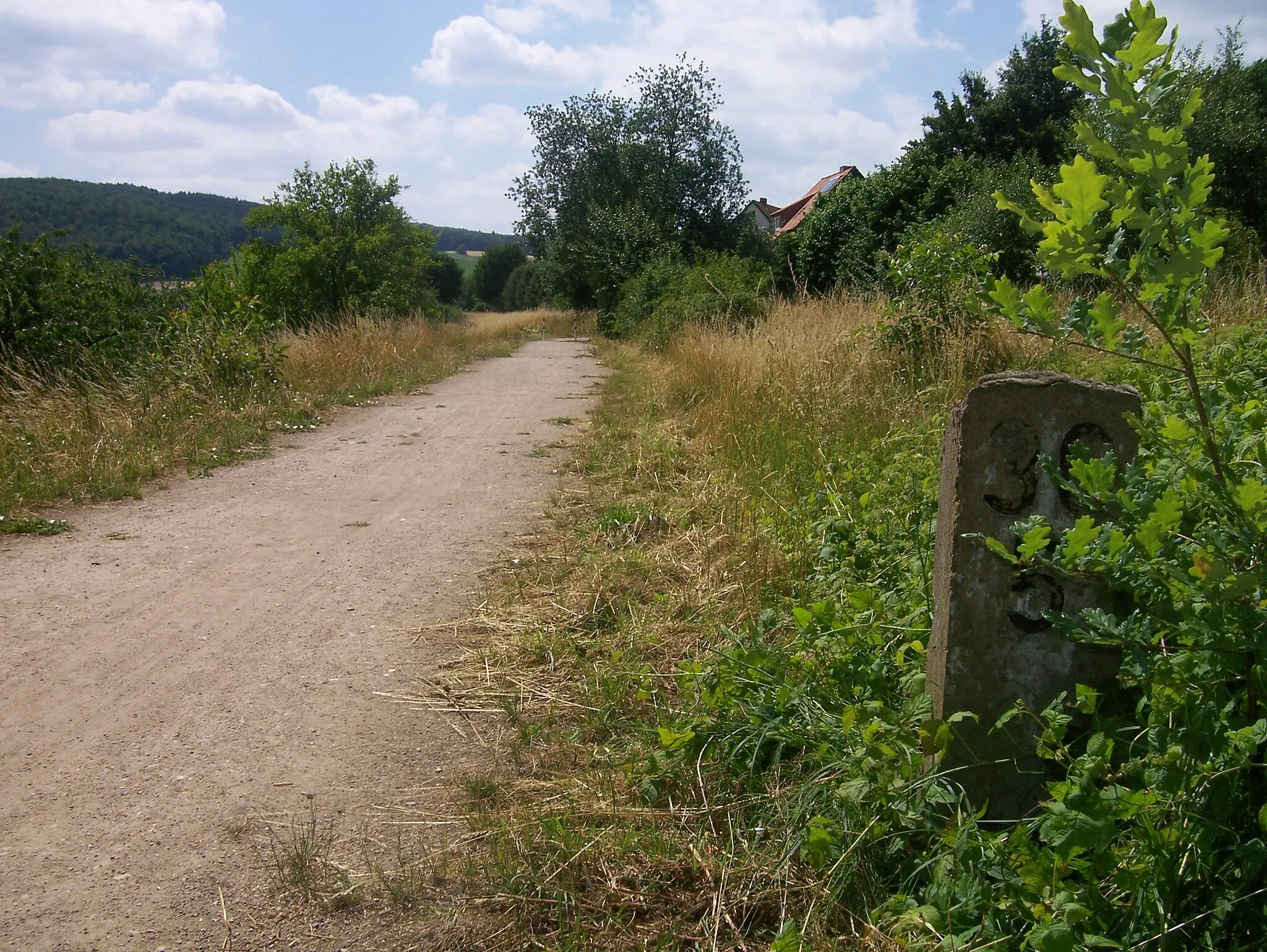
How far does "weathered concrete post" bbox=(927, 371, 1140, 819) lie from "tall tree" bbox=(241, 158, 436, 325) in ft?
63.5

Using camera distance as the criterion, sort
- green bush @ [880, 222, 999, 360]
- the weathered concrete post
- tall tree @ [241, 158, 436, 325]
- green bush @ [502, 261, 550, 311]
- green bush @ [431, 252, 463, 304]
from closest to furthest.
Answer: the weathered concrete post → green bush @ [880, 222, 999, 360] → tall tree @ [241, 158, 436, 325] → green bush @ [502, 261, 550, 311] → green bush @ [431, 252, 463, 304]

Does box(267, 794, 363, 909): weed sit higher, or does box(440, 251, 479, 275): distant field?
box(440, 251, 479, 275): distant field

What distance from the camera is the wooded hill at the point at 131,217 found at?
50.2 m

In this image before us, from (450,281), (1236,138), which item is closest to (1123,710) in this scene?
(1236,138)

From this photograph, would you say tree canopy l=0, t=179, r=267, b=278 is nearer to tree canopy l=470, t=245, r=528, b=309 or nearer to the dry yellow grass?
tree canopy l=470, t=245, r=528, b=309

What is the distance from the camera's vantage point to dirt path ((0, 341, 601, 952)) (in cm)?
239

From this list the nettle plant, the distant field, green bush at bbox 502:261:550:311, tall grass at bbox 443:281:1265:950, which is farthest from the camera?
the distant field

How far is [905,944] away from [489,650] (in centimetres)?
235

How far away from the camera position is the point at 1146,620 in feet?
5.63

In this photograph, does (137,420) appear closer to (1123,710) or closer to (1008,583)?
(1008,583)

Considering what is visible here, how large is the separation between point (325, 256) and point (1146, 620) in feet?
80.2

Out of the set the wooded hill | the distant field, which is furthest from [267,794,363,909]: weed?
the distant field

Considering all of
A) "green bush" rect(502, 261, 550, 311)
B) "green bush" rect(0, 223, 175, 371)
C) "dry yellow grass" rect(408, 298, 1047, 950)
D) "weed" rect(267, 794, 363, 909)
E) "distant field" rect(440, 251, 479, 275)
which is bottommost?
"weed" rect(267, 794, 363, 909)

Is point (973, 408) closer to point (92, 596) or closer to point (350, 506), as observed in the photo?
point (92, 596)
